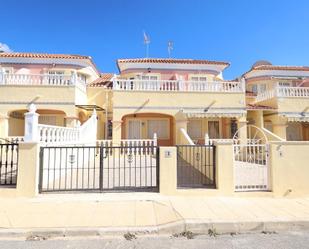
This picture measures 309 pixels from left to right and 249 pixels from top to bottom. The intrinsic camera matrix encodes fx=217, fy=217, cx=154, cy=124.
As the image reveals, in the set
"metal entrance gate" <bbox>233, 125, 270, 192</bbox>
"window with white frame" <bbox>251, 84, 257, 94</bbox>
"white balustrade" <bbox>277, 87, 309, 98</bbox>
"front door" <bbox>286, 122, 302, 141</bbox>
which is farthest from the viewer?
"window with white frame" <bbox>251, 84, 257, 94</bbox>

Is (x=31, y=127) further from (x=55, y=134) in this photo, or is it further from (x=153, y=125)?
(x=153, y=125)

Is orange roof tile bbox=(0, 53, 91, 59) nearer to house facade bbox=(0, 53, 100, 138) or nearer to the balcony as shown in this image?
house facade bbox=(0, 53, 100, 138)

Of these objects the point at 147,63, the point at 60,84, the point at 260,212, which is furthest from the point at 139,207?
the point at 147,63

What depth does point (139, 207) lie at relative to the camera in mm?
7254

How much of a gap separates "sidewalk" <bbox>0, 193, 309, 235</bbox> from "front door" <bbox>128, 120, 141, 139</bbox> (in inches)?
554

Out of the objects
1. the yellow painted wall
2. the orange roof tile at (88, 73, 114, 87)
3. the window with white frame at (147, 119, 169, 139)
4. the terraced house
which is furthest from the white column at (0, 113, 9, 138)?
the yellow painted wall

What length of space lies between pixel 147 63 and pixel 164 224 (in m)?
19.4

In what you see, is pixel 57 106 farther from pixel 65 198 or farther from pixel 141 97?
pixel 65 198

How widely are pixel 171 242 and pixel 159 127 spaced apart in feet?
57.2

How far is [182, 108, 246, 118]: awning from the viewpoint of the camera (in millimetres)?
19016

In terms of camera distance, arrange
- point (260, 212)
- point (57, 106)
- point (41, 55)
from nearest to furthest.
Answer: point (260, 212)
point (57, 106)
point (41, 55)

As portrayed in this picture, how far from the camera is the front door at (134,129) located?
2223 cm

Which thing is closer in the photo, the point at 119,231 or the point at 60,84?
the point at 119,231

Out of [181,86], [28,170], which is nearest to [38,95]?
[28,170]
